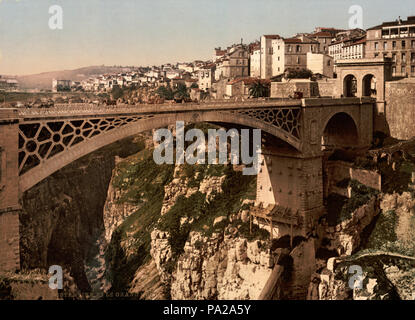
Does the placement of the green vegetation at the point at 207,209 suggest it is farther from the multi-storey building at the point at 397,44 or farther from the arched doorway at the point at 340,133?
the multi-storey building at the point at 397,44

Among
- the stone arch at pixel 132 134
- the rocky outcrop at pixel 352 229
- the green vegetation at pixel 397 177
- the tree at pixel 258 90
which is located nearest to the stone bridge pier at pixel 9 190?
the stone arch at pixel 132 134

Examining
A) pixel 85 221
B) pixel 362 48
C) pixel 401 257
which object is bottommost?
pixel 85 221

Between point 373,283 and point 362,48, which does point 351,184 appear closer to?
point 373,283

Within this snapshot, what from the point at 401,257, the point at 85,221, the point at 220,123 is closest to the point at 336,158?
the point at 220,123

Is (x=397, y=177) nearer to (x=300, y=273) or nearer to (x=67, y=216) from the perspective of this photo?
(x=300, y=273)

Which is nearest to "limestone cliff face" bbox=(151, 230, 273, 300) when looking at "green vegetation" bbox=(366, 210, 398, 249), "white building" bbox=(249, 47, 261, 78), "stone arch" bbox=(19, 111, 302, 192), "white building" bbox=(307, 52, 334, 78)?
"green vegetation" bbox=(366, 210, 398, 249)
